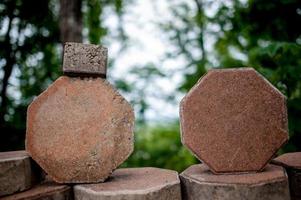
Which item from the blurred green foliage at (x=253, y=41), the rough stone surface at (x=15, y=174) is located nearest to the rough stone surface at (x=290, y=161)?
the blurred green foliage at (x=253, y=41)

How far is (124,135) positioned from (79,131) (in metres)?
0.27

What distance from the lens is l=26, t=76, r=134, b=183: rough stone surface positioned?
1.75 metres

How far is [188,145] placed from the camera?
1787 mm

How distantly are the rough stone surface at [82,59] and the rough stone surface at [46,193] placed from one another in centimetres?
69

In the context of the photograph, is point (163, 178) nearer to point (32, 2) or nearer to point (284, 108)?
point (284, 108)

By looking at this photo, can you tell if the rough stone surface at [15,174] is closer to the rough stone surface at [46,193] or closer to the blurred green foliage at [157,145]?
the rough stone surface at [46,193]

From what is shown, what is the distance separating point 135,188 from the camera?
1.58 meters

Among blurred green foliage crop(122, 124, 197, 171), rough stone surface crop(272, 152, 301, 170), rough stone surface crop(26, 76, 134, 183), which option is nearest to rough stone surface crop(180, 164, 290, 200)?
rough stone surface crop(272, 152, 301, 170)

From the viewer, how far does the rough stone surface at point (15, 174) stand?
5.28ft

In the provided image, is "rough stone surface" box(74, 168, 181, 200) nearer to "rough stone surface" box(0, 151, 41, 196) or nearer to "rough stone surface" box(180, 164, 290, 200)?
"rough stone surface" box(180, 164, 290, 200)

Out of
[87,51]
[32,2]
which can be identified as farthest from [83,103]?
[32,2]

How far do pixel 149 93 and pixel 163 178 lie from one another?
4.21 metres

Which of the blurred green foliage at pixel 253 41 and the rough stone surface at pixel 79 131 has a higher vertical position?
the blurred green foliage at pixel 253 41

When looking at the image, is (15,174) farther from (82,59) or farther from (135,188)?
(82,59)
